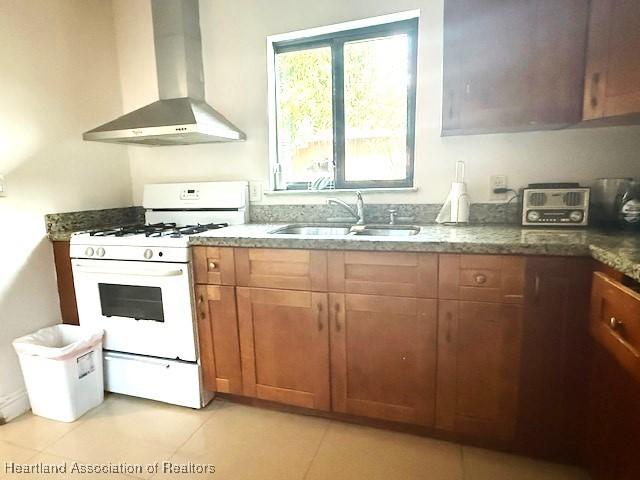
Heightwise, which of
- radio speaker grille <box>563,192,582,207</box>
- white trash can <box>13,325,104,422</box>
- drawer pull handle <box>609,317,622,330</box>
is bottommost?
white trash can <box>13,325,104,422</box>

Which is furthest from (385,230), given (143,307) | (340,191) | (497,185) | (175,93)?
(175,93)

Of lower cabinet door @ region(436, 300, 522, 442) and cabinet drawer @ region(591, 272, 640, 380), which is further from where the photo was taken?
lower cabinet door @ region(436, 300, 522, 442)

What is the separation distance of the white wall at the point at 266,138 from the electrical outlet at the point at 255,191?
0.04 metres

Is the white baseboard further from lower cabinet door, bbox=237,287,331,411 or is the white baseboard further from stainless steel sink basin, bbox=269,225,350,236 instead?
stainless steel sink basin, bbox=269,225,350,236

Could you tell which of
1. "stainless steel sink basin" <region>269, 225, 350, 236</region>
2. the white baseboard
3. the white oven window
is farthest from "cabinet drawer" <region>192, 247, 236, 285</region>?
the white baseboard

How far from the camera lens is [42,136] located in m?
2.13

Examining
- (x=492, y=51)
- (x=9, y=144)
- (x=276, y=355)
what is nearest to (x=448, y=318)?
(x=276, y=355)

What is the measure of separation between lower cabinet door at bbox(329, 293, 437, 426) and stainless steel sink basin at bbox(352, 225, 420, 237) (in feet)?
1.57

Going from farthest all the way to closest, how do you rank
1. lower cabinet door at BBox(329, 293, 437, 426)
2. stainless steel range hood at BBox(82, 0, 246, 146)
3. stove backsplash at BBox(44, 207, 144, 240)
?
stove backsplash at BBox(44, 207, 144, 240)
stainless steel range hood at BBox(82, 0, 246, 146)
lower cabinet door at BBox(329, 293, 437, 426)

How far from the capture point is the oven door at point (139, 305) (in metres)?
1.91

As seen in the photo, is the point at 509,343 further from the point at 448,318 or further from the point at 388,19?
the point at 388,19

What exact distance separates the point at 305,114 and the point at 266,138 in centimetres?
30

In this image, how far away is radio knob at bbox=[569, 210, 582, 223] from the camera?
1745 mm

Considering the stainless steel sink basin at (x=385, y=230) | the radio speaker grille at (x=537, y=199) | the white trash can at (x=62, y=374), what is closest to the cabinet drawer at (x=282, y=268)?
the stainless steel sink basin at (x=385, y=230)
